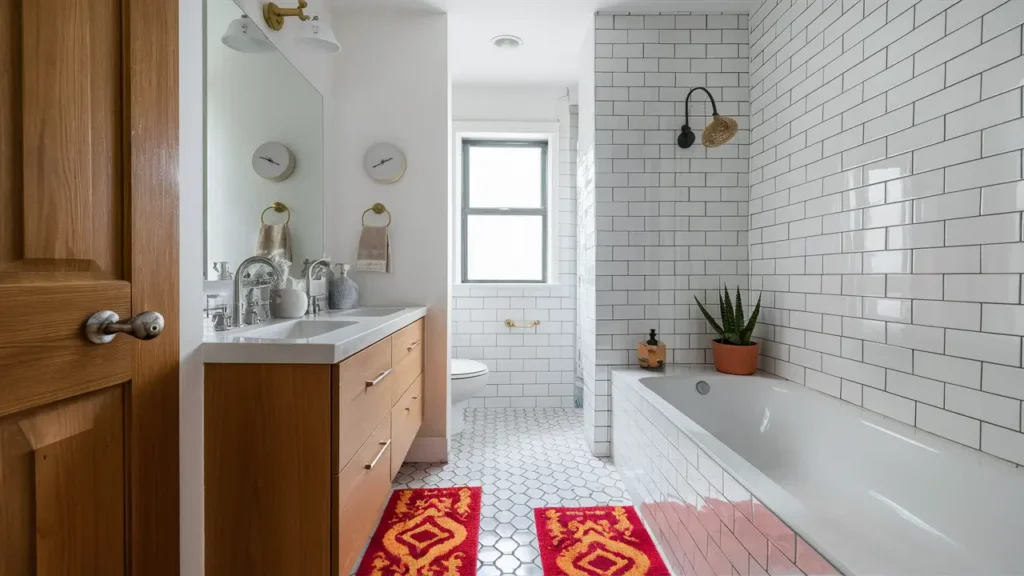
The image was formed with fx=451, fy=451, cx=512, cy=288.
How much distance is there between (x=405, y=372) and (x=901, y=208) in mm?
1905

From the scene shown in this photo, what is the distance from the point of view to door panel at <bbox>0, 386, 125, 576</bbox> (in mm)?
574

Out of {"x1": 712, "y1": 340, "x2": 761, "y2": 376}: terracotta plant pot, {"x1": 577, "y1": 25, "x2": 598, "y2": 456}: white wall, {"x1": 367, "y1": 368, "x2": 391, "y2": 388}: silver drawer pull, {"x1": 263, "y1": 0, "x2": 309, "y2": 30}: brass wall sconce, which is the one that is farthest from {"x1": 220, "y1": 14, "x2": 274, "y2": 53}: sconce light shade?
{"x1": 712, "y1": 340, "x2": 761, "y2": 376}: terracotta plant pot

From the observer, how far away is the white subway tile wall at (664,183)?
242 centimetres

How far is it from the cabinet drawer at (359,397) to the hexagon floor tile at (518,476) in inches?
26.4

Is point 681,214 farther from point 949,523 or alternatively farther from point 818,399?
point 949,523

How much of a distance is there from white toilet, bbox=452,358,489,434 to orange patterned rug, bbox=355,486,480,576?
0.63 meters

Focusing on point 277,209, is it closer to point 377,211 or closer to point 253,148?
point 253,148

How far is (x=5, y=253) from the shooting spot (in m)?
0.56

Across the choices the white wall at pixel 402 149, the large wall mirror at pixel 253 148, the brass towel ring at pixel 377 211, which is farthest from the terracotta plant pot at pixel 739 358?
the large wall mirror at pixel 253 148

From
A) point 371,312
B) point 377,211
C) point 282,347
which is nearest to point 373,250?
point 377,211

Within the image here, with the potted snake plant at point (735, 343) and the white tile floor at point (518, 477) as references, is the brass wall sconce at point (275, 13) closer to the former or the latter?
the white tile floor at point (518, 477)

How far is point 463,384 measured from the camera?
103 inches

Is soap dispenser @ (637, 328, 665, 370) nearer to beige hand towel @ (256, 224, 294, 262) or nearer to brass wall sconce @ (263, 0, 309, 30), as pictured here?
beige hand towel @ (256, 224, 294, 262)

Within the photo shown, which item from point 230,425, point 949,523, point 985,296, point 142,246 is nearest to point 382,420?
point 230,425
